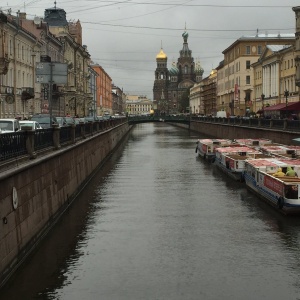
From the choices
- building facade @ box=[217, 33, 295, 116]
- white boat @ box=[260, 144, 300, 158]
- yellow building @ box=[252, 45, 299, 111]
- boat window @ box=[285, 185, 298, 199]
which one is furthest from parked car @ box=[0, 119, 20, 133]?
building facade @ box=[217, 33, 295, 116]

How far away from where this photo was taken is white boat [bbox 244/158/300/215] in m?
24.8

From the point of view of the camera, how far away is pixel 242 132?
72.8 m

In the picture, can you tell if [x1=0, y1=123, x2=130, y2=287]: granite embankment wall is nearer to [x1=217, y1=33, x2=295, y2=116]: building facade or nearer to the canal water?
the canal water

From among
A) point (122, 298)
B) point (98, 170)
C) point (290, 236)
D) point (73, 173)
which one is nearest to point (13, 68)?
point (98, 170)

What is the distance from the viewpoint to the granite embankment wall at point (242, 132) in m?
51.1

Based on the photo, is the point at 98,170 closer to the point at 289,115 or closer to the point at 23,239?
the point at 23,239

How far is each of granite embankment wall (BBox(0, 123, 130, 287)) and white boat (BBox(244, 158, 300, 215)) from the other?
28.3 feet

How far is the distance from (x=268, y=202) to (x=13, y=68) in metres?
35.3

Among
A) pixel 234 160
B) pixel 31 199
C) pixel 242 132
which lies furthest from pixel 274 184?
pixel 242 132

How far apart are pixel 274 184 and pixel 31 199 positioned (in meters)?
11.7

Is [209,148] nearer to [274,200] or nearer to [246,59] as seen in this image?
[274,200]

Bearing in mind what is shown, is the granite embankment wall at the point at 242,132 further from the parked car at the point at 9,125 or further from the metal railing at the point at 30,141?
the parked car at the point at 9,125

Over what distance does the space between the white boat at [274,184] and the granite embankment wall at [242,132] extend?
49.4 ft

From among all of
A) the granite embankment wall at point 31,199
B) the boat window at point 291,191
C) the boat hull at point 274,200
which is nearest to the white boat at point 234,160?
the boat hull at point 274,200
